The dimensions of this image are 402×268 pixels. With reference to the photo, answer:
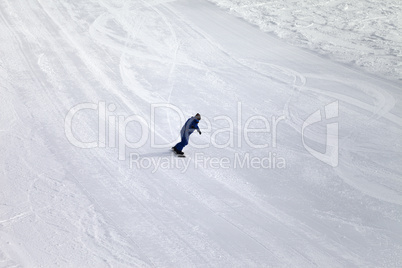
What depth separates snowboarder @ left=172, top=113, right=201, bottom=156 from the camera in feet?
36.0

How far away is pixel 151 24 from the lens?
20328mm

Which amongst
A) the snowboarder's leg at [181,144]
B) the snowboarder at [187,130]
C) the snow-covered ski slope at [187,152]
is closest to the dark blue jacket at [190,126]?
the snowboarder at [187,130]

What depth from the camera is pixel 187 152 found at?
11969mm

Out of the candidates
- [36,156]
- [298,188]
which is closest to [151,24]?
[36,156]

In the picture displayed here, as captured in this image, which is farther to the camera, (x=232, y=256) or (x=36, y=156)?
(x=36, y=156)

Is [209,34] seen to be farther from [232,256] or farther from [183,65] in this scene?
[232,256]

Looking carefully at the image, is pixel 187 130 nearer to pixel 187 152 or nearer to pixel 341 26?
pixel 187 152

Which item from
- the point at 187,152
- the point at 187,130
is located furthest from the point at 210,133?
the point at 187,130

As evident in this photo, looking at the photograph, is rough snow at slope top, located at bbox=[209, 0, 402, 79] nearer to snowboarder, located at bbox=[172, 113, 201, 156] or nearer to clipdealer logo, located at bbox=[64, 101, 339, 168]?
clipdealer logo, located at bbox=[64, 101, 339, 168]

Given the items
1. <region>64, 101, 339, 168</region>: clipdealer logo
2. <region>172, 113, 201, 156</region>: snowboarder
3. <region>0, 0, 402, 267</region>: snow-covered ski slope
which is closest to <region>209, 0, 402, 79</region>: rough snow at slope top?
<region>0, 0, 402, 267</region>: snow-covered ski slope

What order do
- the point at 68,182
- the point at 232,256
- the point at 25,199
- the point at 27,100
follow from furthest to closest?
the point at 27,100 < the point at 68,182 < the point at 25,199 < the point at 232,256

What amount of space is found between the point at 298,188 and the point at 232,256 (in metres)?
3.06

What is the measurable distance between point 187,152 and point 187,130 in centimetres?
98

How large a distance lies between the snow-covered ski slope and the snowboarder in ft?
0.96
